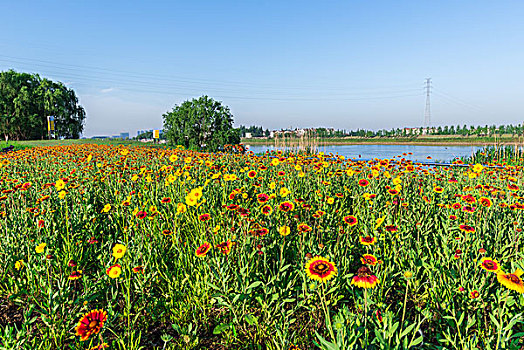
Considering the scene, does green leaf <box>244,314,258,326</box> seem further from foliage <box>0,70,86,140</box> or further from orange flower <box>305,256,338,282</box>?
foliage <box>0,70,86,140</box>

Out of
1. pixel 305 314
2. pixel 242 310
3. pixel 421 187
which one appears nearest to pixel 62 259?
pixel 242 310

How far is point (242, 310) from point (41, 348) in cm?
127

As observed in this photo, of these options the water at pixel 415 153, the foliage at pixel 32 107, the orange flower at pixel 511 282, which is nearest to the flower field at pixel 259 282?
the orange flower at pixel 511 282

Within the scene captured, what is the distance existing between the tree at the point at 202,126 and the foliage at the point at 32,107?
976 inches

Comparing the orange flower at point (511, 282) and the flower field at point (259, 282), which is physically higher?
the orange flower at point (511, 282)

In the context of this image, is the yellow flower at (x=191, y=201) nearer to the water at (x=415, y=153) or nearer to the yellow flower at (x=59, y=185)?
the yellow flower at (x=59, y=185)

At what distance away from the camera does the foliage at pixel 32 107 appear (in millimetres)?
35719

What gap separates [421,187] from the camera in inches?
163

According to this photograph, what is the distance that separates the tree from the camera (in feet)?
71.1

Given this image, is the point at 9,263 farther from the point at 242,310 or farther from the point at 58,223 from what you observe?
the point at 242,310

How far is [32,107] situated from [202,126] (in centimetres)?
2864

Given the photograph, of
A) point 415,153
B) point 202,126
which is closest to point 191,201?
point 202,126

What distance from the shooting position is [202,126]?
21.9 m

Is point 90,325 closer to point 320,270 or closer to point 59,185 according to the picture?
point 320,270
